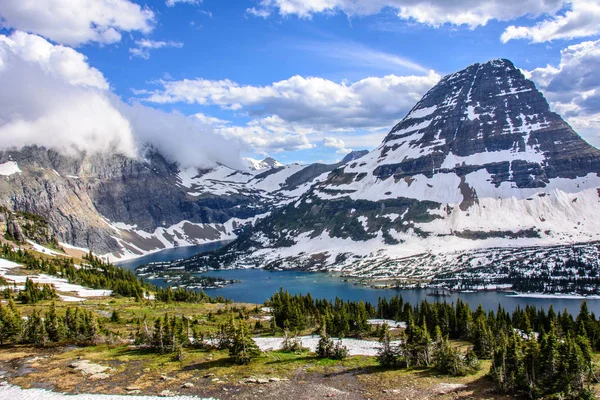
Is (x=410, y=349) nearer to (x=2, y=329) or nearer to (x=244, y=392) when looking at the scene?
(x=244, y=392)

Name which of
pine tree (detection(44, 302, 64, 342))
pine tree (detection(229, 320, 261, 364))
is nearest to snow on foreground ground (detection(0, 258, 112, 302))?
pine tree (detection(44, 302, 64, 342))

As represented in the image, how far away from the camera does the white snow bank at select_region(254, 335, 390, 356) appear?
227 feet

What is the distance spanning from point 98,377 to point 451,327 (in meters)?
72.6

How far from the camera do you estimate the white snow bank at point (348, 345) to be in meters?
69.2

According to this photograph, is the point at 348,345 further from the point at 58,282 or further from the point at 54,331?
the point at 58,282

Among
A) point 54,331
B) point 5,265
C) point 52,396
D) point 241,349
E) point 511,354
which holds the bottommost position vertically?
point 52,396

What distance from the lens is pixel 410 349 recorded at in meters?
58.8

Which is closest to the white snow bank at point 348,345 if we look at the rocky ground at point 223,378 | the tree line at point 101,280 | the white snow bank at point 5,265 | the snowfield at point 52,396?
the rocky ground at point 223,378

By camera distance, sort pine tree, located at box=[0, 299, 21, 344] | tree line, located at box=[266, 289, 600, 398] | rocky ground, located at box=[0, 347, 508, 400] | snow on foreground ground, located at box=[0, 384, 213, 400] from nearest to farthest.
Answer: snow on foreground ground, located at box=[0, 384, 213, 400], tree line, located at box=[266, 289, 600, 398], rocky ground, located at box=[0, 347, 508, 400], pine tree, located at box=[0, 299, 21, 344]

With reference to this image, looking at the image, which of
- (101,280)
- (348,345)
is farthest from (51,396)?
(101,280)

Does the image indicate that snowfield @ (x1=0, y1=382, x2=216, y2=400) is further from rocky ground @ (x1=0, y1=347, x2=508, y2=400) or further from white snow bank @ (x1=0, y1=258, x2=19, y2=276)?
white snow bank @ (x1=0, y1=258, x2=19, y2=276)

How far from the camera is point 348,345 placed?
76438 millimetres

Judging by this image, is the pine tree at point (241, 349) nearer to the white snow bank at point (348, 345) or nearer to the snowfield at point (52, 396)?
the white snow bank at point (348, 345)

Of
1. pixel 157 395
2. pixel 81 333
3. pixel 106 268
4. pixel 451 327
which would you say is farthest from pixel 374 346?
pixel 106 268
